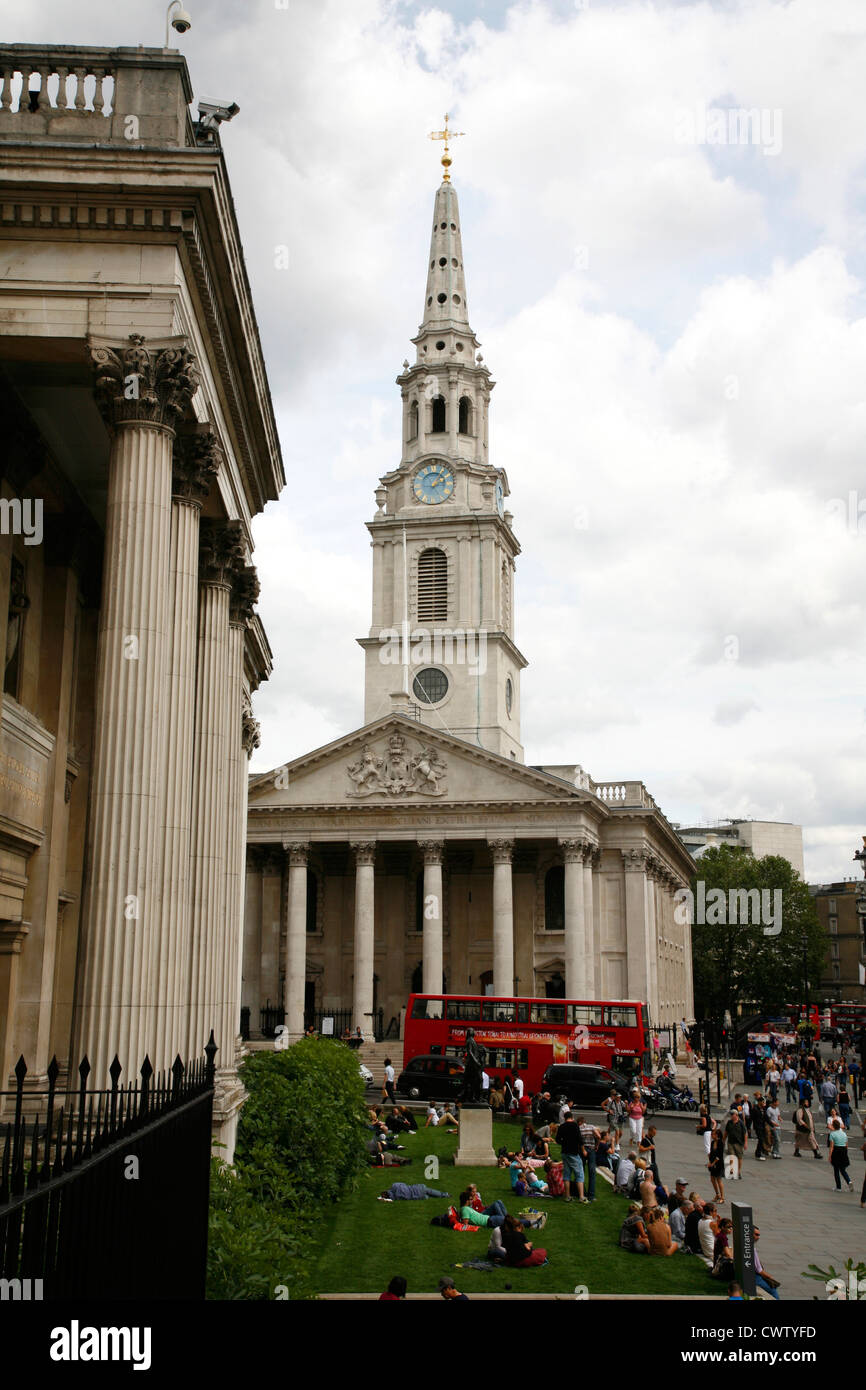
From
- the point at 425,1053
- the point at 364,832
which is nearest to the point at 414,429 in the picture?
the point at 364,832

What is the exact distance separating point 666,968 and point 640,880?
45.6 feet

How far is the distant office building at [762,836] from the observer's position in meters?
166

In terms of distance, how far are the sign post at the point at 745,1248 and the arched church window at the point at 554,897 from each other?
4840cm

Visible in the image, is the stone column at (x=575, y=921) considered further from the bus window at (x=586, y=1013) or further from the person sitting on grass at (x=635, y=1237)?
the person sitting on grass at (x=635, y=1237)

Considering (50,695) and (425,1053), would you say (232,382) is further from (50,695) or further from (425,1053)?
(425,1053)

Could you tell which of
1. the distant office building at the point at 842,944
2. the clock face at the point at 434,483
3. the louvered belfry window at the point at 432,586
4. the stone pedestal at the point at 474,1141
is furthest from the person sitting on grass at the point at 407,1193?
the distant office building at the point at 842,944

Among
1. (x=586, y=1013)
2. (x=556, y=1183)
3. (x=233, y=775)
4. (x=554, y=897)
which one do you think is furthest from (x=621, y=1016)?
(x=233, y=775)

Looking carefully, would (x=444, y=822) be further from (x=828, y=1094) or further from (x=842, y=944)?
(x=842, y=944)

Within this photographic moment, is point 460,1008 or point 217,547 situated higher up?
point 217,547

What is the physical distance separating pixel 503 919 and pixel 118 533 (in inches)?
1902

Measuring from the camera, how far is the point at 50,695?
17.2 metres

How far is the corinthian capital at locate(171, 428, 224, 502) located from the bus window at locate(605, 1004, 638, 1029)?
37250 millimetres

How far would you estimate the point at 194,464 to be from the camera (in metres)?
14.6

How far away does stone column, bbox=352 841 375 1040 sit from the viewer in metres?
59.1
